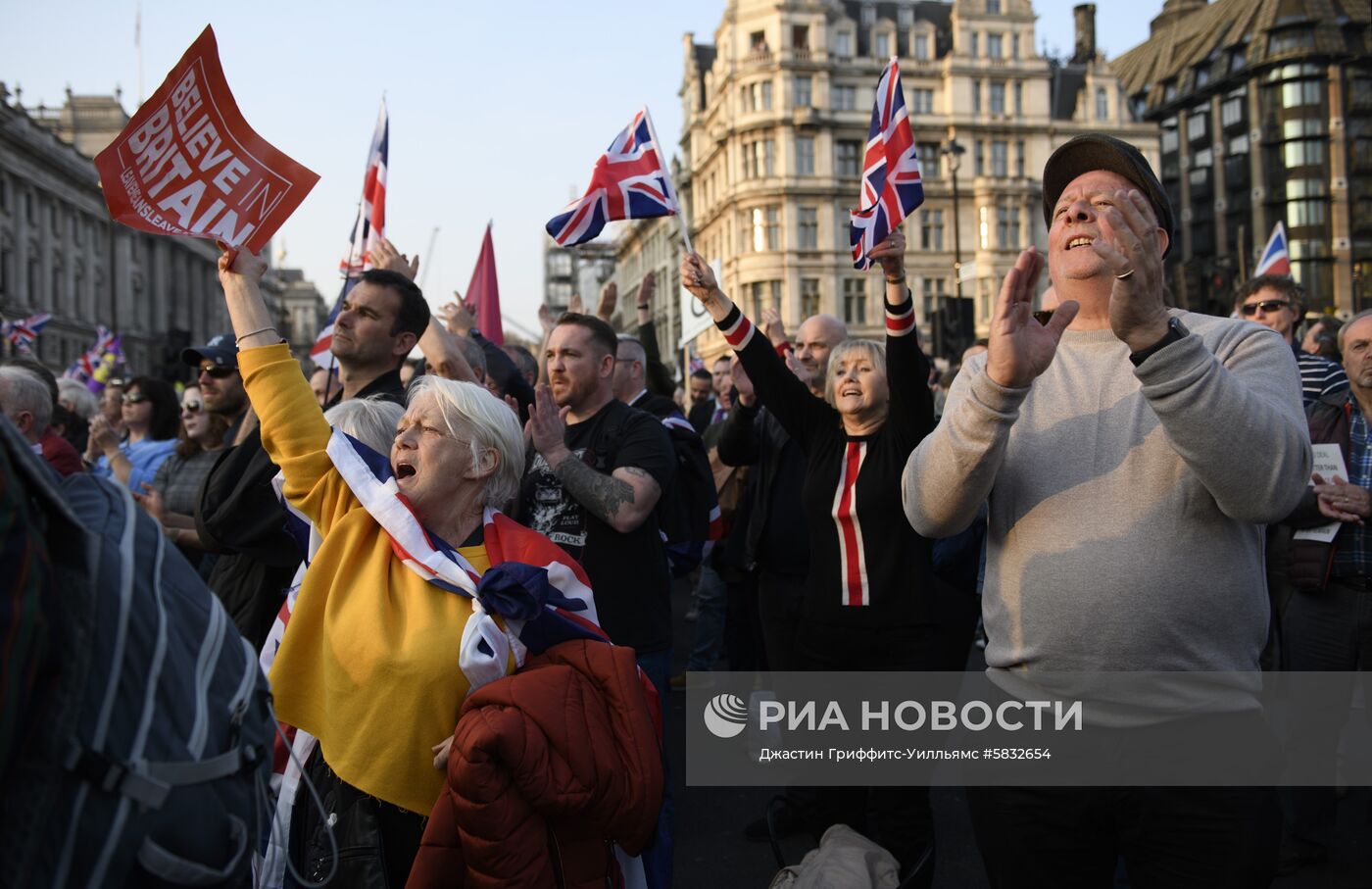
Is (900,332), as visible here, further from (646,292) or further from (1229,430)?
(646,292)

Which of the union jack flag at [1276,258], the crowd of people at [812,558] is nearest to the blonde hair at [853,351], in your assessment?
the crowd of people at [812,558]

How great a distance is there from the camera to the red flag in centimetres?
795

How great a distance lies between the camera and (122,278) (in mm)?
83875

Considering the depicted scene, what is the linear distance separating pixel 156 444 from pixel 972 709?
618cm

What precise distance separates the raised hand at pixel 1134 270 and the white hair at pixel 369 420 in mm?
2108

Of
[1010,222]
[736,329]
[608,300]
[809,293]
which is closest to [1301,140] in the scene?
[1010,222]

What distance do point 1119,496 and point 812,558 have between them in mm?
2186

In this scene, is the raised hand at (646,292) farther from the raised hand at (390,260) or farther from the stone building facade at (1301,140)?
the stone building facade at (1301,140)

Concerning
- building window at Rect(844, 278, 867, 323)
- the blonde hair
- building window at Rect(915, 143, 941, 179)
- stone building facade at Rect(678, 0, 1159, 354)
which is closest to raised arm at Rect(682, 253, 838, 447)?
the blonde hair

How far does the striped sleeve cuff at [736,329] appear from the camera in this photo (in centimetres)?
416

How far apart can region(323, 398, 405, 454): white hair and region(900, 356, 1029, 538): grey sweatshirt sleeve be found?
1.62m

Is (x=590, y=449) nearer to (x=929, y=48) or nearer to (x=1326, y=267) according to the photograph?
(x=929, y=48)

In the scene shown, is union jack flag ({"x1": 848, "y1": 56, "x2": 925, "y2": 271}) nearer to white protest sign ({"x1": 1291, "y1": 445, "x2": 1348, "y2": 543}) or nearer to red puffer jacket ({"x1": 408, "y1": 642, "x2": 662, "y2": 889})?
white protest sign ({"x1": 1291, "y1": 445, "x2": 1348, "y2": 543})

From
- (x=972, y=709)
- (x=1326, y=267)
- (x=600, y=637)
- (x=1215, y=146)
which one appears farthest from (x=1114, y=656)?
(x=1215, y=146)
